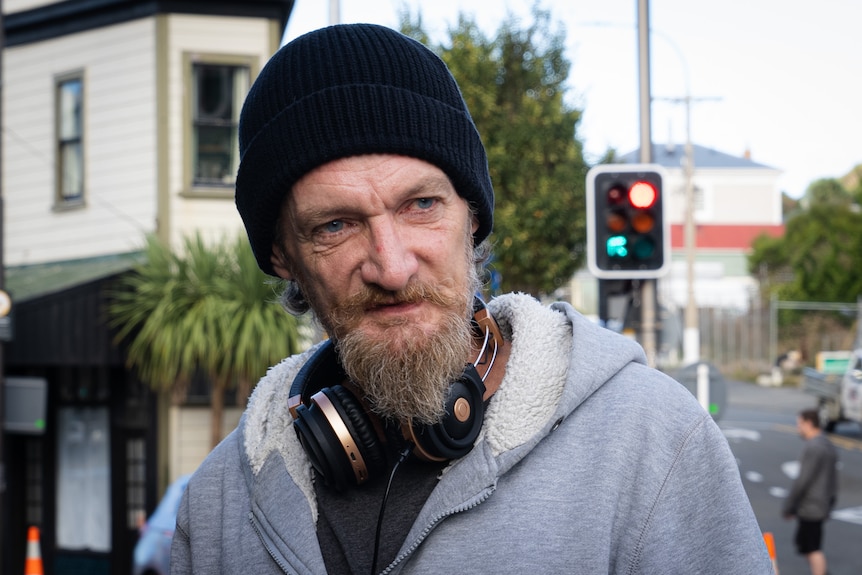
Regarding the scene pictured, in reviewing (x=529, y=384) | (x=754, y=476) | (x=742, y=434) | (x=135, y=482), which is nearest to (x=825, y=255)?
(x=742, y=434)

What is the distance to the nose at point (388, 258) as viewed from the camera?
5.81ft

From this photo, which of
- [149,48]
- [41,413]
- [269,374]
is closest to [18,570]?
[41,413]

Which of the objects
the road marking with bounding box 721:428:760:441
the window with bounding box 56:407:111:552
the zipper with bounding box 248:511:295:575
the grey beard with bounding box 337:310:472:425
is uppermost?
the grey beard with bounding box 337:310:472:425

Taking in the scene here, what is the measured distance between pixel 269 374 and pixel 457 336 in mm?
624

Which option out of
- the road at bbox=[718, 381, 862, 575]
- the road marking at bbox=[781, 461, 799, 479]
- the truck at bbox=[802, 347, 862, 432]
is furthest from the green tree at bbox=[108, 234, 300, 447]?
the truck at bbox=[802, 347, 862, 432]

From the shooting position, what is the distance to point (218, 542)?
2.04 m

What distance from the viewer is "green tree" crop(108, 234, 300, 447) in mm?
11047

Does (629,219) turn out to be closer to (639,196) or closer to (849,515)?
(639,196)

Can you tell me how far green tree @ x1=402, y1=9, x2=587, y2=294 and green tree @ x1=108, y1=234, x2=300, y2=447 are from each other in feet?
11.9

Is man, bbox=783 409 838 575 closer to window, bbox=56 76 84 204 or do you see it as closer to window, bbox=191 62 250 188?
window, bbox=191 62 250 188

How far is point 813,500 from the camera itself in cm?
1091

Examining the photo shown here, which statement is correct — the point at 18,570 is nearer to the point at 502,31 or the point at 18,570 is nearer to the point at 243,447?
the point at 502,31

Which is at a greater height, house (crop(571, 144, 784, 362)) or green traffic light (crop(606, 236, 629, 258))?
house (crop(571, 144, 784, 362))

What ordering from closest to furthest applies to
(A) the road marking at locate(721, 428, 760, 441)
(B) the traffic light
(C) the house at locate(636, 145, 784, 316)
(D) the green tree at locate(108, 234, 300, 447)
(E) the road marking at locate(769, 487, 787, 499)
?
(B) the traffic light → (D) the green tree at locate(108, 234, 300, 447) → (E) the road marking at locate(769, 487, 787, 499) → (A) the road marking at locate(721, 428, 760, 441) → (C) the house at locate(636, 145, 784, 316)
